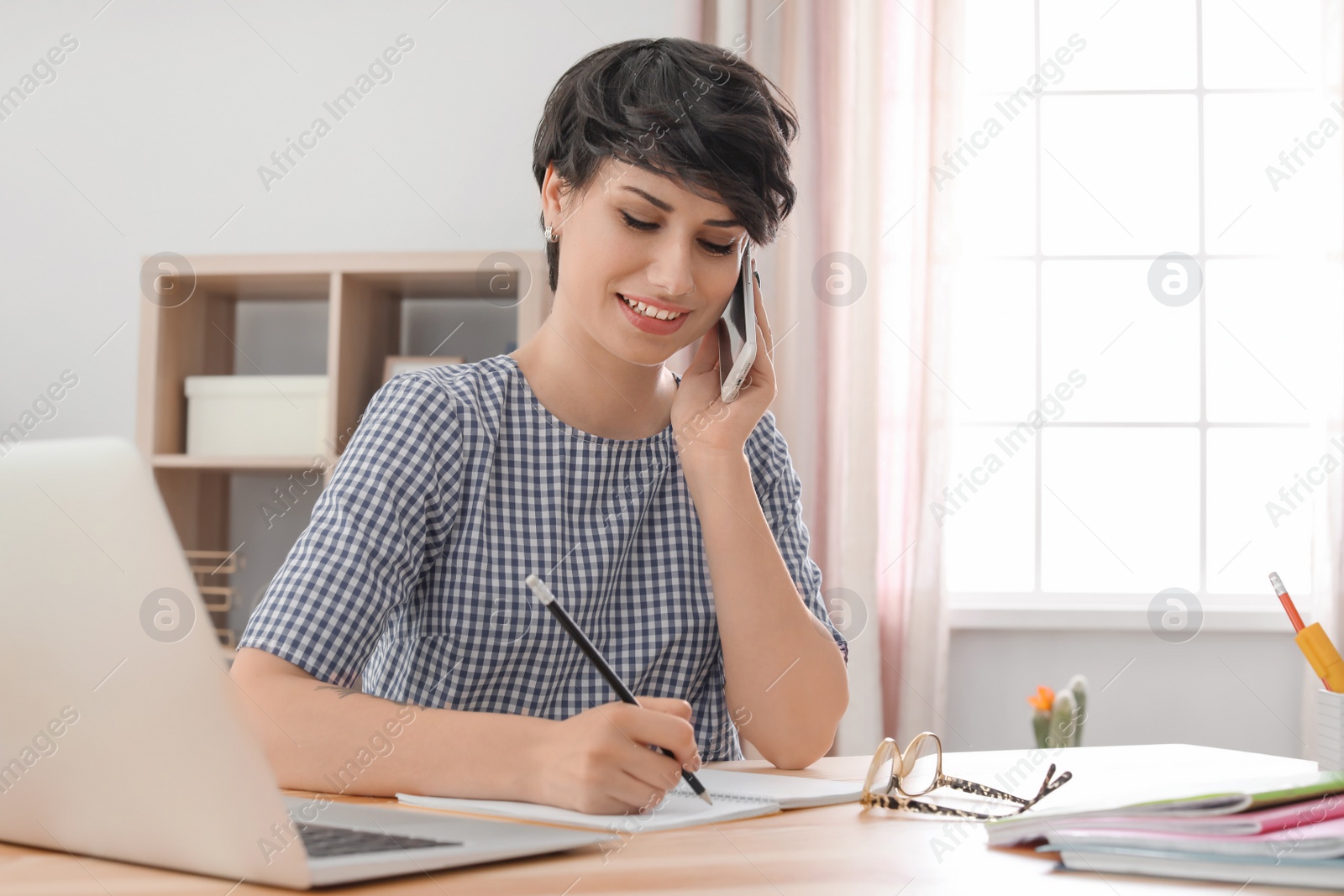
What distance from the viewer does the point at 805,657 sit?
1091mm

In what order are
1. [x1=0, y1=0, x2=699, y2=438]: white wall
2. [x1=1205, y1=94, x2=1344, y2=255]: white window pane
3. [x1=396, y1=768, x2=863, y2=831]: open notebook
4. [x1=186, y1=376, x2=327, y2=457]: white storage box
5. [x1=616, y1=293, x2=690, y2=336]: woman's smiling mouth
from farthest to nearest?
[x1=0, y1=0, x2=699, y2=438]: white wall
[x1=1205, y1=94, x2=1344, y2=255]: white window pane
[x1=186, y1=376, x2=327, y2=457]: white storage box
[x1=616, y1=293, x2=690, y2=336]: woman's smiling mouth
[x1=396, y1=768, x2=863, y2=831]: open notebook

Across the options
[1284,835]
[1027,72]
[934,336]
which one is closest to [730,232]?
[1284,835]

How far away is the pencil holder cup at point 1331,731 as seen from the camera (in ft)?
2.37

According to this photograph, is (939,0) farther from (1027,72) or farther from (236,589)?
(236,589)

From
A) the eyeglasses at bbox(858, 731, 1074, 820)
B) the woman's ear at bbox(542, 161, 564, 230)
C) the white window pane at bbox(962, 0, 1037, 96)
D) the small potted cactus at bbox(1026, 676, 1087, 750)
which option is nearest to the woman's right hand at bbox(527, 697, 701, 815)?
the eyeglasses at bbox(858, 731, 1074, 820)

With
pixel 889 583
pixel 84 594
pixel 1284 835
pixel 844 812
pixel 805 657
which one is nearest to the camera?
pixel 84 594

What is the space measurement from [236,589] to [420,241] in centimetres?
99

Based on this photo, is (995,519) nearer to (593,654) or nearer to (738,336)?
(738,336)

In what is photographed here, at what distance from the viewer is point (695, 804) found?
2.47 feet

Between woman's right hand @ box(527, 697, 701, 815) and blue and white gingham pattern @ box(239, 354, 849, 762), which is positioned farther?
blue and white gingham pattern @ box(239, 354, 849, 762)

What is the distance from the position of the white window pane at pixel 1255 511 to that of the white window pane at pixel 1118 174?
52cm

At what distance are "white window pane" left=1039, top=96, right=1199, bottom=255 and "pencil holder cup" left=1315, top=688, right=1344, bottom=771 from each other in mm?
A: 2122

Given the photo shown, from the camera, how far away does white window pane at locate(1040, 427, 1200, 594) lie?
2.63 m

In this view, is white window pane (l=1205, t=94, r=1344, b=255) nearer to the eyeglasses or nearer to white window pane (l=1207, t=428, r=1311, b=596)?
white window pane (l=1207, t=428, r=1311, b=596)
